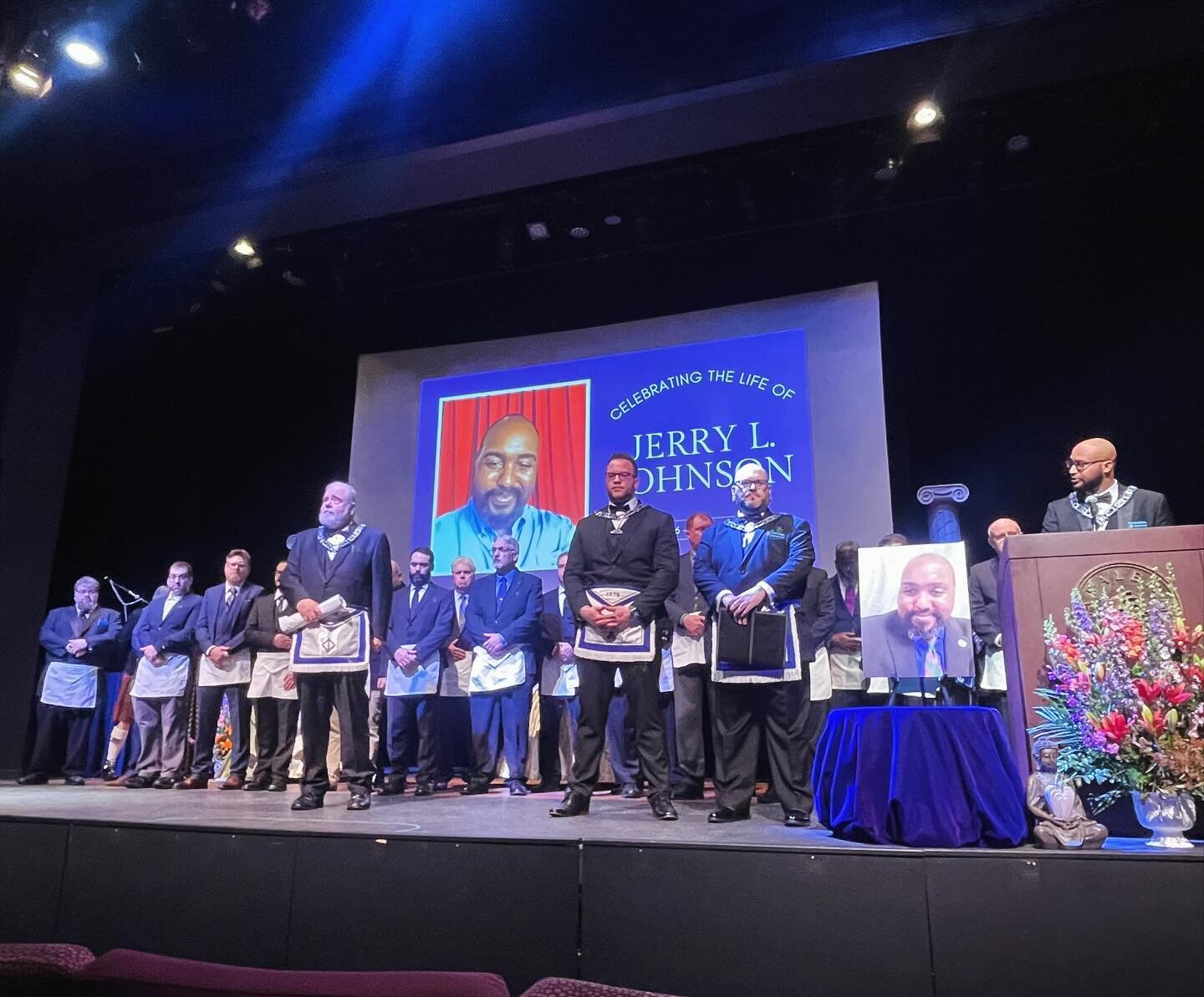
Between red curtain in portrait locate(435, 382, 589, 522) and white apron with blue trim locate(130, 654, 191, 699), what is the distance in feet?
7.57

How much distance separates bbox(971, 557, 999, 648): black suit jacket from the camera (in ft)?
17.2

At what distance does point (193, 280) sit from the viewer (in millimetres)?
8055

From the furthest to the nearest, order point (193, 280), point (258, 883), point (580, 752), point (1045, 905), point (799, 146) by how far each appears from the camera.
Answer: point (193, 280), point (799, 146), point (580, 752), point (258, 883), point (1045, 905)

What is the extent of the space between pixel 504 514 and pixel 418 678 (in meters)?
1.93

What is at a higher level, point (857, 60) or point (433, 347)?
point (857, 60)

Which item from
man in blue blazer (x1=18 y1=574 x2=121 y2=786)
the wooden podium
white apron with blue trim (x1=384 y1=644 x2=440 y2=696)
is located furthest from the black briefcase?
man in blue blazer (x1=18 y1=574 x2=121 y2=786)

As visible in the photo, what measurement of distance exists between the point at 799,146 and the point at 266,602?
Answer: 4.83 metres

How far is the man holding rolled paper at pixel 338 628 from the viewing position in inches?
164

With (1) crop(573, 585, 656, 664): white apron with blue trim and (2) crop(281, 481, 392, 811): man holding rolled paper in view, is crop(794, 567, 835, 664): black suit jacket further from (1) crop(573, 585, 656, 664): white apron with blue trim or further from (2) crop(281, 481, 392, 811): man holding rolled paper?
(2) crop(281, 481, 392, 811): man holding rolled paper

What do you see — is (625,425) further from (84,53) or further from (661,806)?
(84,53)

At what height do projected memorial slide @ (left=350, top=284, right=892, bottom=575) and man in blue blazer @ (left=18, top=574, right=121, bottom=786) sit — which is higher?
projected memorial slide @ (left=350, top=284, right=892, bottom=575)

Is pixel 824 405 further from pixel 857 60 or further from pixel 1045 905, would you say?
pixel 1045 905

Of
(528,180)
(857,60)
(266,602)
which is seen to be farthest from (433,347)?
(857,60)

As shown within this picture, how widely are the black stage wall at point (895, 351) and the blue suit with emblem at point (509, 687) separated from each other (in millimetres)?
2231
